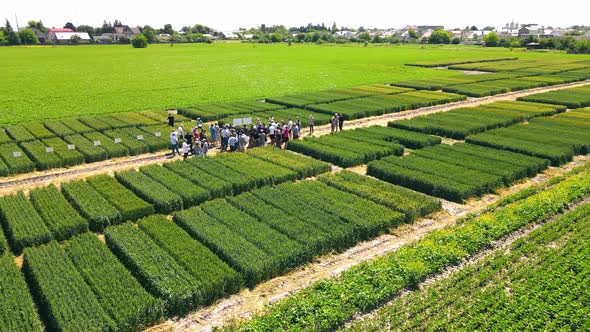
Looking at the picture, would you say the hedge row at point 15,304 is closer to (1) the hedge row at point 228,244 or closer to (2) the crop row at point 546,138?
(1) the hedge row at point 228,244

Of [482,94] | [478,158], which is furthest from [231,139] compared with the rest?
[482,94]

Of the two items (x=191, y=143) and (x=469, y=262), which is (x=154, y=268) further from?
(x=191, y=143)

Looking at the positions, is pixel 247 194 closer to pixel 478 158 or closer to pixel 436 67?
pixel 478 158

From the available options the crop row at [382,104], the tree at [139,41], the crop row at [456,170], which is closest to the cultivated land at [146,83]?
the crop row at [382,104]

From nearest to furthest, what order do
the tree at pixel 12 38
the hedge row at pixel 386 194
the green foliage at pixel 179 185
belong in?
1. the hedge row at pixel 386 194
2. the green foliage at pixel 179 185
3. the tree at pixel 12 38

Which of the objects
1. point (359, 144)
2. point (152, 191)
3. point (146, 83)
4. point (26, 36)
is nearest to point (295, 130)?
point (359, 144)

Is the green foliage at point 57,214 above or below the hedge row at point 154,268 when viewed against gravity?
above

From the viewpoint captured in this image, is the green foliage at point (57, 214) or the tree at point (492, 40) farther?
the tree at point (492, 40)
